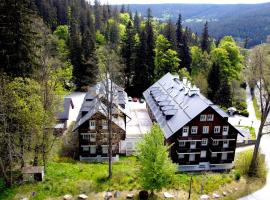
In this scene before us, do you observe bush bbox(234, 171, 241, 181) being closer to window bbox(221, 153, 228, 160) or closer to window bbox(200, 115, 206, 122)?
window bbox(221, 153, 228, 160)

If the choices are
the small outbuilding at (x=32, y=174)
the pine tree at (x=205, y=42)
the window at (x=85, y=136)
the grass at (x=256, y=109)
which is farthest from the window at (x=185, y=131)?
the pine tree at (x=205, y=42)

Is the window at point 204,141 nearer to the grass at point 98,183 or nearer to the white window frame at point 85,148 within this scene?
the grass at point 98,183

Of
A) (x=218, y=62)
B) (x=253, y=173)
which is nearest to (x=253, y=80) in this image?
(x=253, y=173)

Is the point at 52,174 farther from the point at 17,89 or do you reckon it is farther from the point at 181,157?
the point at 181,157

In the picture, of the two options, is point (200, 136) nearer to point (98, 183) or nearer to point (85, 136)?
point (85, 136)

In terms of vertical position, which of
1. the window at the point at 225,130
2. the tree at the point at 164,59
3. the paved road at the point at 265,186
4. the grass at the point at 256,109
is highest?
the tree at the point at 164,59

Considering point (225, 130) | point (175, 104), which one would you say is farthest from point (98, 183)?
point (175, 104)
